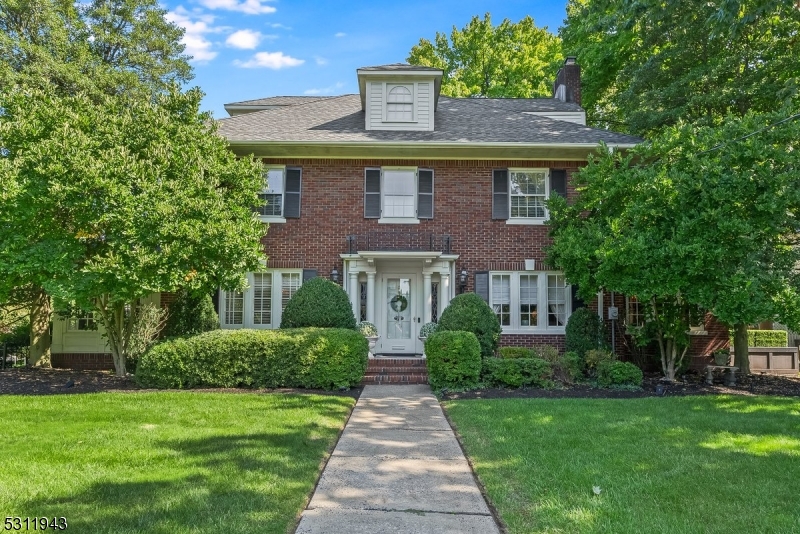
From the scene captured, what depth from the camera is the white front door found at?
503 inches

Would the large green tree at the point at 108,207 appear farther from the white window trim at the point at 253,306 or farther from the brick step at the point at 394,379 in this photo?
the brick step at the point at 394,379

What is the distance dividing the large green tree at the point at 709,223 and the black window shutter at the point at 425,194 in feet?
12.3

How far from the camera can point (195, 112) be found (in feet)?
34.9

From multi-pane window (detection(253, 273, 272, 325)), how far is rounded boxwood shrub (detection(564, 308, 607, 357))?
23.1 feet

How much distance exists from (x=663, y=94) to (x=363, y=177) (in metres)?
8.86

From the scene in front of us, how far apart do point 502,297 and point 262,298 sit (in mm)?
5862

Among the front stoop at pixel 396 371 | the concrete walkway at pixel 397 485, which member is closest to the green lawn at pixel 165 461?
the concrete walkway at pixel 397 485

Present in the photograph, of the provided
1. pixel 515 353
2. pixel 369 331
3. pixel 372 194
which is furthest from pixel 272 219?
pixel 515 353

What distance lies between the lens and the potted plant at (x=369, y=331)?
38.1 feet

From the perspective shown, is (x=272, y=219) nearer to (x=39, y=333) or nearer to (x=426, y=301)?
(x=426, y=301)

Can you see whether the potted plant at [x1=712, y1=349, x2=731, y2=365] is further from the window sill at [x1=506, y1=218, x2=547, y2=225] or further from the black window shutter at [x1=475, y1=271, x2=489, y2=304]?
the black window shutter at [x1=475, y1=271, x2=489, y2=304]

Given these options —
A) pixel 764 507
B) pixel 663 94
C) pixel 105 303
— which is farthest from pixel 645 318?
pixel 105 303

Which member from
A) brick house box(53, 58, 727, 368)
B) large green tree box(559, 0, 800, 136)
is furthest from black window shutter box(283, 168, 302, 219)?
large green tree box(559, 0, 800, 136)

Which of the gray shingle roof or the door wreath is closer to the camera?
the gray shingle roof
